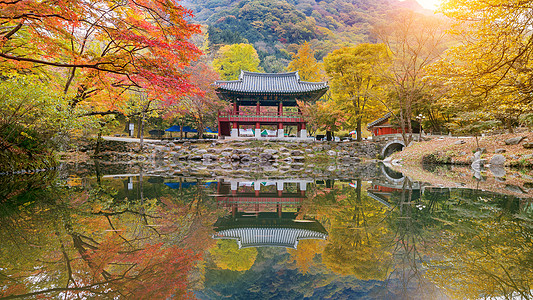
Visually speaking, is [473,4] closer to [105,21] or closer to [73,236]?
[105,21]

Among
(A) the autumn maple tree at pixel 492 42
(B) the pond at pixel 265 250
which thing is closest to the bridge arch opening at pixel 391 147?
(A) the autumn maple tree at pixel 492 42

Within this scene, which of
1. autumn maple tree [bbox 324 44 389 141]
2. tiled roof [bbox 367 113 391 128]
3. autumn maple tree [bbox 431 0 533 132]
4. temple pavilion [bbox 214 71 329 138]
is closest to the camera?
autumn maple tree [bbox 431 0 533 132]

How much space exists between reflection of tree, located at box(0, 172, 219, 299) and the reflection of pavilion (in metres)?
0.49

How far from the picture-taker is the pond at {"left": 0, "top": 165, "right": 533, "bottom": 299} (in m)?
1.75

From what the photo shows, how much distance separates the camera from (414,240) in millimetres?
2654

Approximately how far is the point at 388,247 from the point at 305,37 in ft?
234

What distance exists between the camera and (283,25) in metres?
67.6

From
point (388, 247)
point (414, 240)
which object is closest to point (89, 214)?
point (388, 247)

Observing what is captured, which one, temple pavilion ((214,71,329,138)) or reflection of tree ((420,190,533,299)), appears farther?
temple pavilion ((214,71,329,138))

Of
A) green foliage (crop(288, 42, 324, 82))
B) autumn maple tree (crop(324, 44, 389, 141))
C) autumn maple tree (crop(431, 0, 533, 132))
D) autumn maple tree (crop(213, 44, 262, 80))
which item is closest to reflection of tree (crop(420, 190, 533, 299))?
autumn maple tree (crop(431, 0, 533, 132))

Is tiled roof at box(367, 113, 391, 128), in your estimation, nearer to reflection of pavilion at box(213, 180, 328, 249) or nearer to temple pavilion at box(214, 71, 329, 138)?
temple pavilion at box(214, 71, 329, 138)

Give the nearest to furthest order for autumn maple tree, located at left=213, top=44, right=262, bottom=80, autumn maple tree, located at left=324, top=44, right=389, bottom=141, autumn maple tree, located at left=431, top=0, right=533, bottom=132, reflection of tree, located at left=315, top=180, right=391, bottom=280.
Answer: reflection of tree, located at left=315, top=180, right=391, bottom=280, autumn maple tree, located at left=431, top=0, right=533, bottom=132, autumn maple tree, located at left=324, top=44, right=389, bottom=141, autumn maple tree, located at left=213, top=44, right=262, bottom=80

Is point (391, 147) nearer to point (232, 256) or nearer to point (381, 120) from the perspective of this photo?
point (381, 120)

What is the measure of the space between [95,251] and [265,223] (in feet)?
6.22
